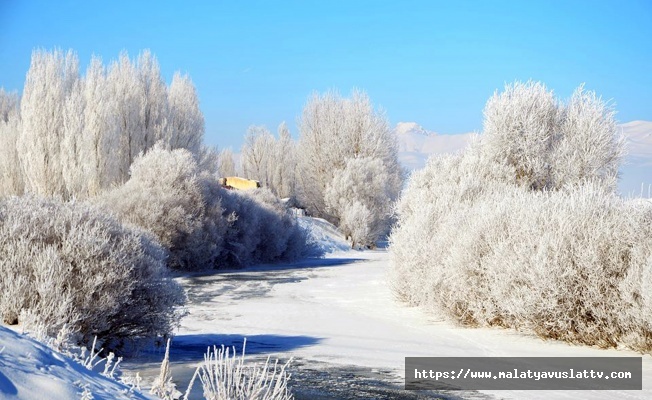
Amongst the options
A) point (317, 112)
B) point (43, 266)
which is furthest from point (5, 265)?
point (317, 112)

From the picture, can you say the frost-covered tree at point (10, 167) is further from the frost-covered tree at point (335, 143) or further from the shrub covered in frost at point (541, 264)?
the shrub covered in frost at point (541, 264)

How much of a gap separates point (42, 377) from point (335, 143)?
41.7 meters

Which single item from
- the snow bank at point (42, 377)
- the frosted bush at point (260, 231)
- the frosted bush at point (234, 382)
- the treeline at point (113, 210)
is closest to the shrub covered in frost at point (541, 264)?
the treeline at point (113, 210)

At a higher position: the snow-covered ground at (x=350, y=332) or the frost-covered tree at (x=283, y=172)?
the frost-covered tree at (x=283, y=172)

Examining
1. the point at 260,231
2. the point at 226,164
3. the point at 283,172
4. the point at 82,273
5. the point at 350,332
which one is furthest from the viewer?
the point at 226,164

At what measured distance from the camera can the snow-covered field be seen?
3.02m

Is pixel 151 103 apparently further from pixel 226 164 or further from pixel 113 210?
pixel 226 164

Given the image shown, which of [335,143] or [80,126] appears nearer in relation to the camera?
[80,126]

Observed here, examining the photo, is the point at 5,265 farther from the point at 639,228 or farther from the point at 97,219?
the point at 639,228

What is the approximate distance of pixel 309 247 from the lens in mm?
30422

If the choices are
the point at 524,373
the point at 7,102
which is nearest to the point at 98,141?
the point at 524,373

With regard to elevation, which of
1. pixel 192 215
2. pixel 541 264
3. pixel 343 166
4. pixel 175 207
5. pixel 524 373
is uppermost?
pixel 343 166

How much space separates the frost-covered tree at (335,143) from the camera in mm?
44219

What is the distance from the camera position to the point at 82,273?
8.02 metres
